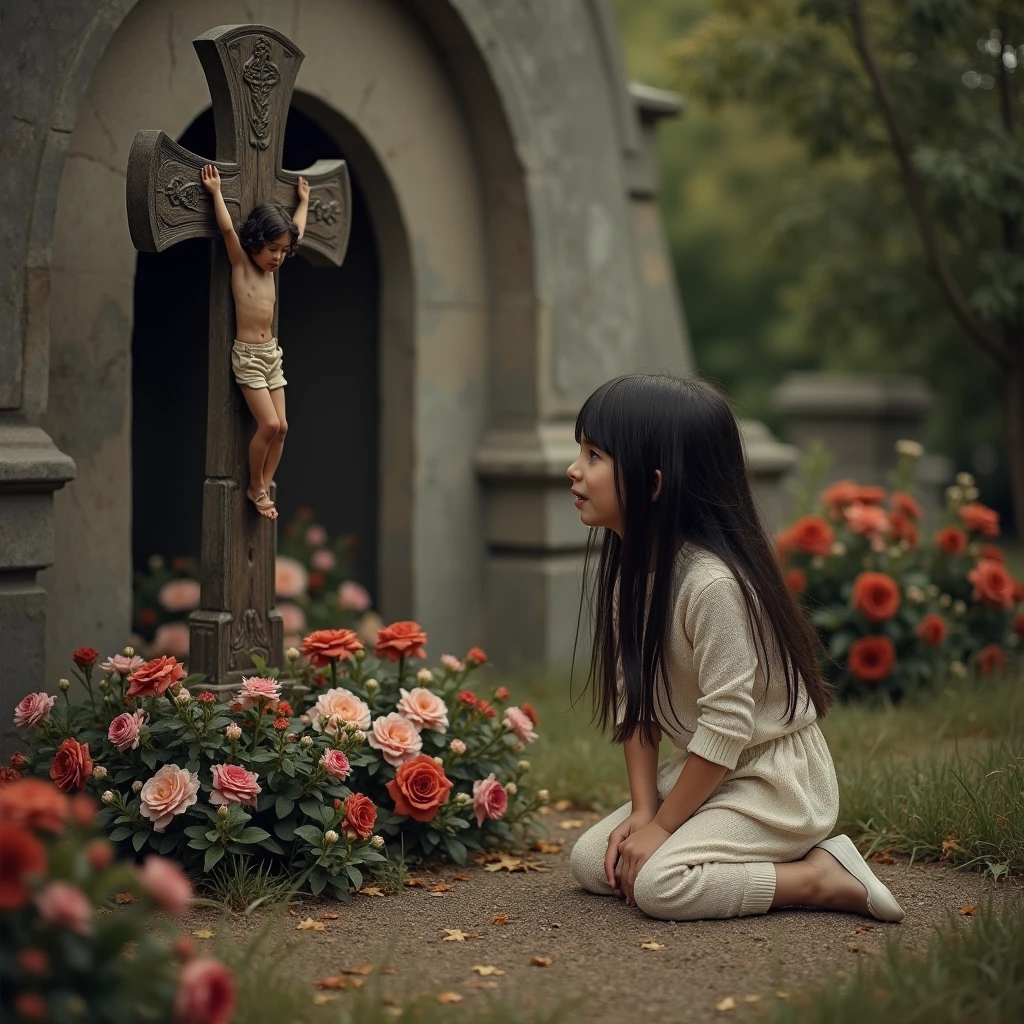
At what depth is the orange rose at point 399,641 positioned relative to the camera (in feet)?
13.8

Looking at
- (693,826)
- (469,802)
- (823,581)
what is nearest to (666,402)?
(693,826)

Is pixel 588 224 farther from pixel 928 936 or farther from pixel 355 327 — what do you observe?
pixel 928 936

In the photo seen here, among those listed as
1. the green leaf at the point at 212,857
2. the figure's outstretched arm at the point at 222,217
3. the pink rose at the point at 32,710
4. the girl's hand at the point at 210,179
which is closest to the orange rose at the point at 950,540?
the figure's outstretched arm at the point at 222,217

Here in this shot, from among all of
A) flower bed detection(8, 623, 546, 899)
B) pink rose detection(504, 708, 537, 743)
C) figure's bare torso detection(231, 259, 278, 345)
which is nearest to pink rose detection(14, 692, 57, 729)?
flower bed detection(8, 623, 546, 899)

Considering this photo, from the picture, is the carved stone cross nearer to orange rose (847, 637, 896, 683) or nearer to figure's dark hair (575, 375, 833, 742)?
figure's dark hair (575, 375, 833, 742)

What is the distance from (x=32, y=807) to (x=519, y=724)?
220 cm

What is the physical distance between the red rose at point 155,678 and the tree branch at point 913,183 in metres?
4.75

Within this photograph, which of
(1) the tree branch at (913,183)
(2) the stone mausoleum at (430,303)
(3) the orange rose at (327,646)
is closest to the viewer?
(3) the orange rose at (327,646)

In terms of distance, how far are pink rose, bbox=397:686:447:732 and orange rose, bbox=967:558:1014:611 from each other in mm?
3179

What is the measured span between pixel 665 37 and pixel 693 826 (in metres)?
17.9

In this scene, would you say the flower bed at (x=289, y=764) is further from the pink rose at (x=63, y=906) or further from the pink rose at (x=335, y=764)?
the pink rose at (x=63, y=906)

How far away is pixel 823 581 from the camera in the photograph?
6.43 metres

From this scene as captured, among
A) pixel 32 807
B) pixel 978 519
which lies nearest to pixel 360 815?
pixel 32 807

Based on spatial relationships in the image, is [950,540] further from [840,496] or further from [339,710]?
[339,710]
